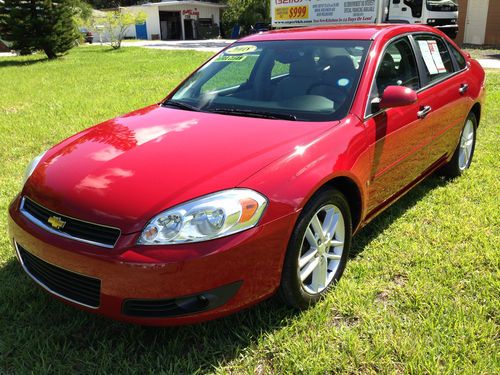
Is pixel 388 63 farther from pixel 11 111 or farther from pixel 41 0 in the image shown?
pixel 41 0

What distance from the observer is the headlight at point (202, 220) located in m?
2.09

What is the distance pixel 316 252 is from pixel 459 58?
297 centimetres

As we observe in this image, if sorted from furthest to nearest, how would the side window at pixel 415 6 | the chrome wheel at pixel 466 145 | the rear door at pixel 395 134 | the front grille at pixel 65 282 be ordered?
the side window at pixel 415 6 → the chrome wheel at pixel 466 145 → the rear door at pixel 395 134 → the front grille at pixel 65 282

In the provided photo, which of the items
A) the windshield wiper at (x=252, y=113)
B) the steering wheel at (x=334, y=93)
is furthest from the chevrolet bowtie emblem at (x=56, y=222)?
the steering wheel at (x=334, y=93)

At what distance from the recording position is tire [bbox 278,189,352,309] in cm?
239

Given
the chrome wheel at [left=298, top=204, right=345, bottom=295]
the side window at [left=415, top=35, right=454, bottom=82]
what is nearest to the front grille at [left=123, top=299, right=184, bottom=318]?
the chrome wheel at [left=298, top=204, right=345, bottom=295]

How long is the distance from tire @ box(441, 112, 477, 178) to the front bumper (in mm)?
2775

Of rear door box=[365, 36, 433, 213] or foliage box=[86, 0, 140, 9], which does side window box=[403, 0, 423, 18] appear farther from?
foliage box=[86, 0, 140, 9]

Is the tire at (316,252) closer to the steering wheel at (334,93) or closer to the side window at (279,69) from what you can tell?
the steering wheel at (334,93)

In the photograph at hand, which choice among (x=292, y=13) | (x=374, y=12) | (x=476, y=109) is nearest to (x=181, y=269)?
(x=476, y=109)

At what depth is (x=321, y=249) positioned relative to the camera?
265 cm

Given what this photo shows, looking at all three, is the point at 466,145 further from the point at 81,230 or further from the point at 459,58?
the point at 81,230

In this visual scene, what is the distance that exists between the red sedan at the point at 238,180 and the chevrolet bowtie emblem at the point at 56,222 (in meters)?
0.02

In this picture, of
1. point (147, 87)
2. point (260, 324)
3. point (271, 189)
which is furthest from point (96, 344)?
point (147, 87)
